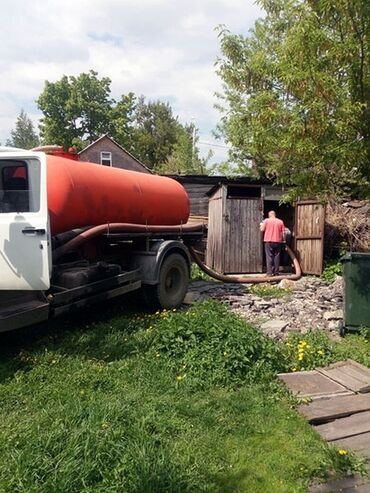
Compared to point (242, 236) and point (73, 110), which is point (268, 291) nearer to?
point (242, 236)

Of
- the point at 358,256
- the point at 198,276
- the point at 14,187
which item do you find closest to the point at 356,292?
the point at 358,256

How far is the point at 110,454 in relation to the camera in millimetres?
2832

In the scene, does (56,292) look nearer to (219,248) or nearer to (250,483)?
(250,483)

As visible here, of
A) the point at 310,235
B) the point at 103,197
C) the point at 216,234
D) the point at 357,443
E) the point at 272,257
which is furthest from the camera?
the point at 216,234

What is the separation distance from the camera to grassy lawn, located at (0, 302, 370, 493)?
8.97 ft

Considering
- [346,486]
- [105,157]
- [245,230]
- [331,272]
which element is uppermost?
[105,157]

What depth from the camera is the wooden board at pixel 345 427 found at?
344 cm

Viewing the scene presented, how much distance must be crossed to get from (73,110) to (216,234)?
3823cm

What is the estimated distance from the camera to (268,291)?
928 cm

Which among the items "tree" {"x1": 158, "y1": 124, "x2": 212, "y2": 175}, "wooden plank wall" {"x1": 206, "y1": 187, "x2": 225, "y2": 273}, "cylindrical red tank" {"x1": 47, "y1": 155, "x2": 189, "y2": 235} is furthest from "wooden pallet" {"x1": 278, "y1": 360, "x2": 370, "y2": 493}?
"tree" {"x1": 158, "y1": 124, "x2": 212, "y2": 175}

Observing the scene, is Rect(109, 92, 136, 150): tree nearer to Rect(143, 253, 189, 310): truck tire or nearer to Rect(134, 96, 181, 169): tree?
Rect(134, 96, 181, 169): tree

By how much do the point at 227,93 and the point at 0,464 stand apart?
15.7m

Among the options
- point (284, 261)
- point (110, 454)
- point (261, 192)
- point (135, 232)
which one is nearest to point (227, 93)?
point (261, 192)

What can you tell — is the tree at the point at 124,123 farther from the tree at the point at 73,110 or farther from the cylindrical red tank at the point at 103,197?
the cylindrical red tank at the point at 103,197
